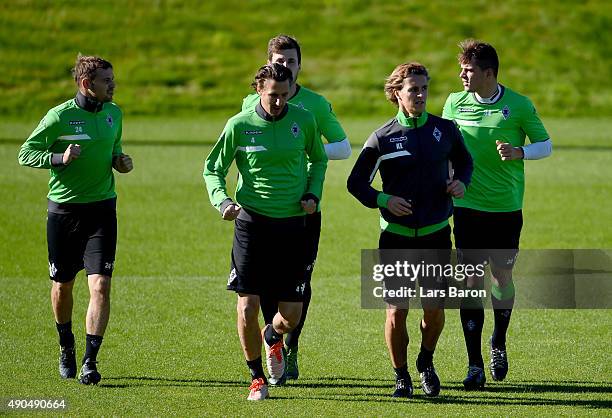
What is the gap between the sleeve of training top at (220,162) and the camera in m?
8.12

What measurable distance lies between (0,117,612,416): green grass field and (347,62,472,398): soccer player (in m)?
0.52

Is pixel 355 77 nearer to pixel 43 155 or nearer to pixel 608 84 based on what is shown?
pixel 608 84

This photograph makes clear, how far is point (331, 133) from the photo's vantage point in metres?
9.38

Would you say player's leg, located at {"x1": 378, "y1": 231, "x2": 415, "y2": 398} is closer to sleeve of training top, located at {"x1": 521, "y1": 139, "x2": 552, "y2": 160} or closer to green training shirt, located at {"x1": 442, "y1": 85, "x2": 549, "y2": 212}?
green training shirt, located at {"x1": 442, "y1": 85, "x2": 549, "y2": 212}

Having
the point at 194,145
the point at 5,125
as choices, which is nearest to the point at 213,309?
the point at 194,145

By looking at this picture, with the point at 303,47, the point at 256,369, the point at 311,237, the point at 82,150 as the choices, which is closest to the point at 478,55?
the point at 311,237

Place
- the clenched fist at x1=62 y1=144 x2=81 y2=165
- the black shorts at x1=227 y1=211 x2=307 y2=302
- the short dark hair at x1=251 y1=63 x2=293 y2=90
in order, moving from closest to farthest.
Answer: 1. the short dark hair at x1=251 y1=63 x2=293 y2=90
2. the black shorts at x1=227 y1=211 x2=307 y2=302
3. the clenched fist at x1=62 y1=144 x2=81 y2=165

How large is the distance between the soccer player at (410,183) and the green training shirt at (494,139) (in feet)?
2.74

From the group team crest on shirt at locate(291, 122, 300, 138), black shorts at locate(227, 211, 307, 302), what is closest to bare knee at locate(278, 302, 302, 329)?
black shorts at locate(227, 211, 307, 302)

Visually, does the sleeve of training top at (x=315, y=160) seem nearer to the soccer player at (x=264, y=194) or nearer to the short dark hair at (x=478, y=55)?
the soccer player at (x=264, y=194)

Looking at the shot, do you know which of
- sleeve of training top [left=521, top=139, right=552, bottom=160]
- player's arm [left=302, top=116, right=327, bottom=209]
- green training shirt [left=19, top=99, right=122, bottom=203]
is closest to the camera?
player's arm [left=302, top=116, right=327, bottom=209]

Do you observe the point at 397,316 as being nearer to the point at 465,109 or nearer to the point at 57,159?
the point at 465,109

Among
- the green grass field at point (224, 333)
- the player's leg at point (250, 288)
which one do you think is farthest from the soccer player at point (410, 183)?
the player's leg at point (250, 288)

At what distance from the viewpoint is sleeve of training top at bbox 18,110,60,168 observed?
8781 millimetres
